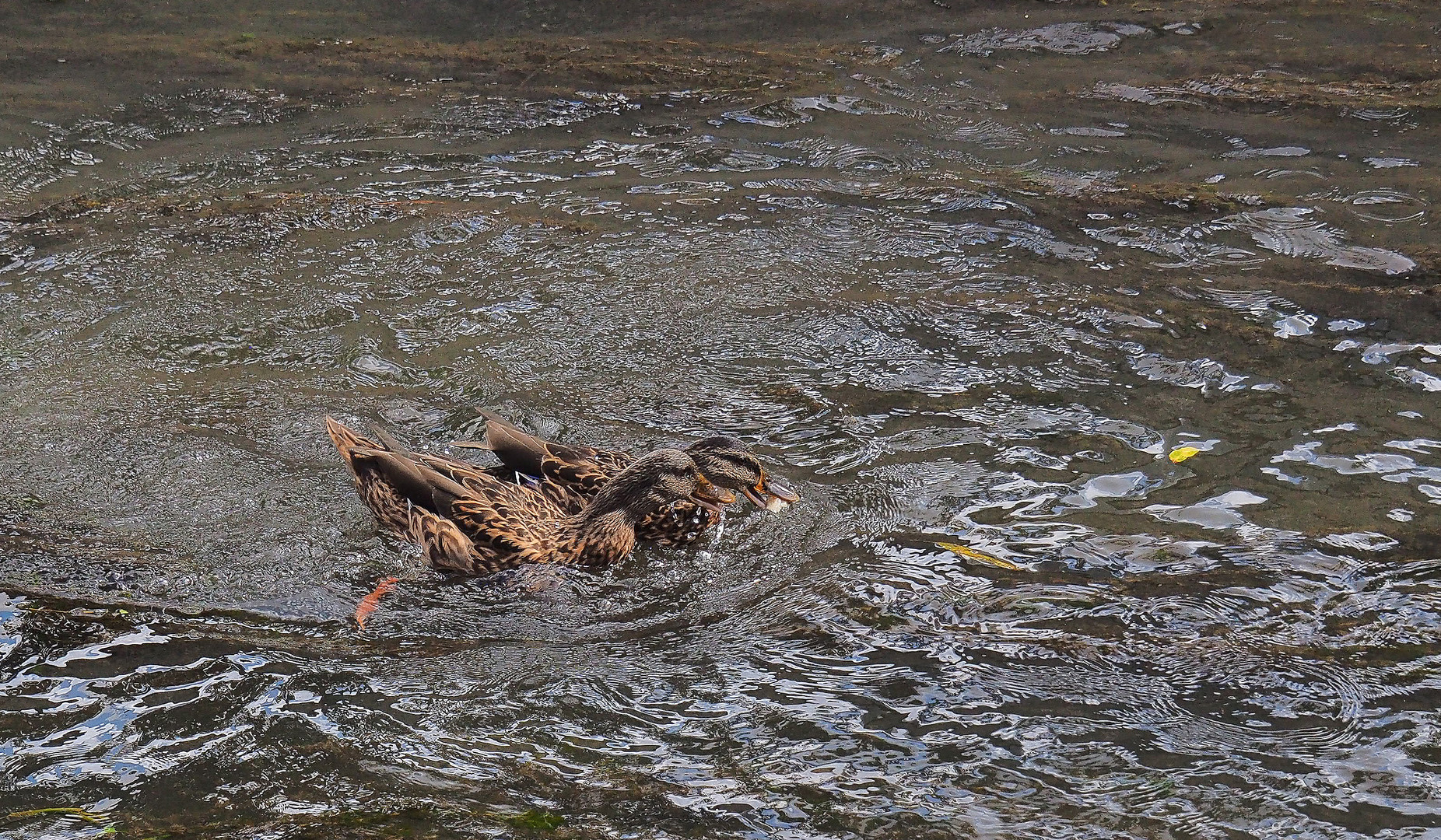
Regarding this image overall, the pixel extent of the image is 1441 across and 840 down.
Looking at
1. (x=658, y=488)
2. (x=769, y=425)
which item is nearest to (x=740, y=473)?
(x=658, y=488)

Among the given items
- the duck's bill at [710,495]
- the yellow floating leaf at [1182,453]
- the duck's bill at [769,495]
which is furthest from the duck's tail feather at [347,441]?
the yellow floating leaf at [1182,453]

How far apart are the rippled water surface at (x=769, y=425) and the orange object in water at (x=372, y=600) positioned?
0.06 meters

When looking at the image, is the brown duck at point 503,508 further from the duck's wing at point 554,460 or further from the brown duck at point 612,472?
the duck's wing at point 554,460

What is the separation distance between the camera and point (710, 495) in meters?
5.91

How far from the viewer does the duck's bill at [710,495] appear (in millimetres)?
5906

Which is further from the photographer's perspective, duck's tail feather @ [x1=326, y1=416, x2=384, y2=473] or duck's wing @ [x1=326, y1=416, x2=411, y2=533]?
duck's tail feather @ [x1=326, y1=416, x2=384, y2=473]

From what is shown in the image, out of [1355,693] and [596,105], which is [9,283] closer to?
[596,105]

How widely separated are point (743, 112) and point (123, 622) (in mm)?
7654

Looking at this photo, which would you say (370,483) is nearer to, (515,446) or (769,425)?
(515,446)

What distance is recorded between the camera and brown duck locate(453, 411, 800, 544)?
19.5 ft

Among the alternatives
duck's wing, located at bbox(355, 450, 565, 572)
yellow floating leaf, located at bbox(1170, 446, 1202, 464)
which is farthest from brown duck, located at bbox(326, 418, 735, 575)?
yellow floating leaf, located at bbox(1170, 446, 1202, 464)

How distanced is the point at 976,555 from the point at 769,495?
3.38 feet

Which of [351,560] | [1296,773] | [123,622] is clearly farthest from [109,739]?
[1296,773]

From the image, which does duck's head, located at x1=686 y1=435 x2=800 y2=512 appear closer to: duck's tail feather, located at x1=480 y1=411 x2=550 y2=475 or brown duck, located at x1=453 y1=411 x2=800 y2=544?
brown duck, located at x1=453 y1=411 x2=800 y2=544
